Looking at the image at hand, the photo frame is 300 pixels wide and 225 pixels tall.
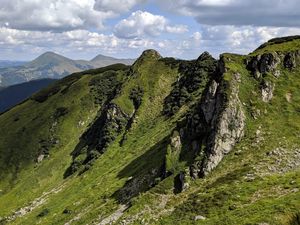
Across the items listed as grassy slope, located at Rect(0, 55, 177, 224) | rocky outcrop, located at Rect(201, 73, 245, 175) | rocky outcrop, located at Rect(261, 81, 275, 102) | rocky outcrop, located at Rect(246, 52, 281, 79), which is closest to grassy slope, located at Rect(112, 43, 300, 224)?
rocky outcrop, located at Rect(261, 81, 275, 102)

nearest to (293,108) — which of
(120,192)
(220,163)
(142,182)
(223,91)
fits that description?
(223,91)

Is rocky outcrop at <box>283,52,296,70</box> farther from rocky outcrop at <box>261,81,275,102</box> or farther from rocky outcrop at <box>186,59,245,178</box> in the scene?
rocky outcrop at <box>186,59,245,178</box>

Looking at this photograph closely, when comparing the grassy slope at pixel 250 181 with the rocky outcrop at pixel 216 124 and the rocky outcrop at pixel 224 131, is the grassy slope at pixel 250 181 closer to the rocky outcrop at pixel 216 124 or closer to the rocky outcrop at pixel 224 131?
the rocky outcrop at pixel 224 131

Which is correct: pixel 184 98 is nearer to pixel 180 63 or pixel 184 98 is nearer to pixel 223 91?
pixel 180 63

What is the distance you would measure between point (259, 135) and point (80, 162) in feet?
328

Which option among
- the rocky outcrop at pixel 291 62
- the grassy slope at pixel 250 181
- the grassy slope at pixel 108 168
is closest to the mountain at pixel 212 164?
the rocky outcrop at pixel 291 62

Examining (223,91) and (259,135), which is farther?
(223,91)

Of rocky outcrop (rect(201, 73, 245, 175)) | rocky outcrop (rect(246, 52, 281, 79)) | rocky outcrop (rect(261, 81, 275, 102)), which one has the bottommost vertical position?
rocky outcrop (rect(201, 73, 245, 175))

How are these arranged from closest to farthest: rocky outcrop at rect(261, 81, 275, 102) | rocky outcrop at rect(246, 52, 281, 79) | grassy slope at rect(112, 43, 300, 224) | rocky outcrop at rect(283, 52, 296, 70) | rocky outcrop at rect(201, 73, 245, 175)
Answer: grassy slope at rect(112, 43, 300, 224), rocky outcrop at rect(201, 73, 245, 175), rocky outcrop at rect(261, 81, 275, 102), rocky outcrop at rect(246, 52, 281, 79), rocky outcrop at rect(283, 52, 296, 70)

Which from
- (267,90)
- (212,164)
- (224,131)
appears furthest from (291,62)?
(212,164)

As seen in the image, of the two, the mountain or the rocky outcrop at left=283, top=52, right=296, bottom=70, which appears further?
the rocky outcrop at left=283, top=52, right=296, bottom=70

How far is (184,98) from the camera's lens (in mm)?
149500

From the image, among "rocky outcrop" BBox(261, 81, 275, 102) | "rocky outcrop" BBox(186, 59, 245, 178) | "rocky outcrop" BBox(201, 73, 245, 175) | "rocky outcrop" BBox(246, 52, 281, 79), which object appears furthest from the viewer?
"rocky outcrop" BBox(246, 52, 281, 79)

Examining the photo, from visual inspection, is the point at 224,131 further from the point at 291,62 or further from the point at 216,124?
the point at 291,62
